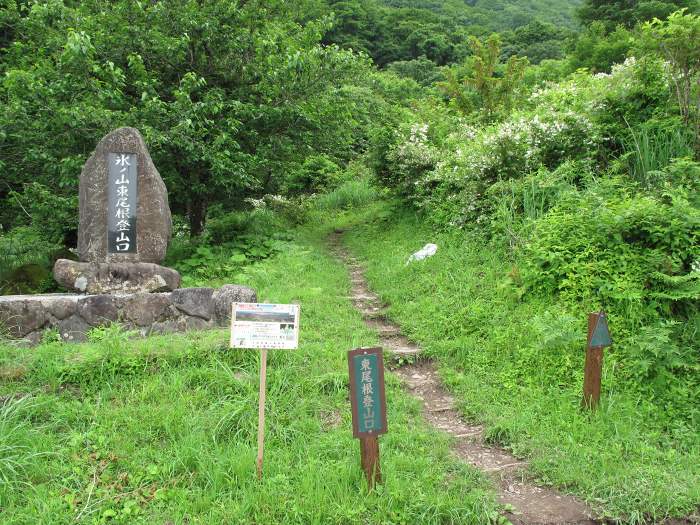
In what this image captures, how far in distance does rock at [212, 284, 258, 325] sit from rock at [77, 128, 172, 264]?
1.57 meters

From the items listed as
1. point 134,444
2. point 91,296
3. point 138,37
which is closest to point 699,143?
point 134,444

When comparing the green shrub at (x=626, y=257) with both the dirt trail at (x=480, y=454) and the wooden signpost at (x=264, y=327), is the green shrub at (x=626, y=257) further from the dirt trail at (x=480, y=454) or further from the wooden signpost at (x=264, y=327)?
the wooden signpost at (x=264, y=327)

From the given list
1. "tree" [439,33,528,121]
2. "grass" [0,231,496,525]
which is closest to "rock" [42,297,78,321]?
"grass" [0,231,496,525]

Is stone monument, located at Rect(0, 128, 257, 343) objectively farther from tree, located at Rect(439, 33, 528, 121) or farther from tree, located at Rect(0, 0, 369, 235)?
tree, located at Rect(439, 33, 528, 121)

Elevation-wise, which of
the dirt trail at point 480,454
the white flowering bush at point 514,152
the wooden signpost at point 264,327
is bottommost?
the dirt trail at point 480,454

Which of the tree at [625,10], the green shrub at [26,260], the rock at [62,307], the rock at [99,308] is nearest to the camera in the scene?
the rock at [62,307]

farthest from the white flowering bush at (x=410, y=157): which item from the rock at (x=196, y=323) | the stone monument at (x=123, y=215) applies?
the rock at (x=196, y=323)

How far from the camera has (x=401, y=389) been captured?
501 centimetres

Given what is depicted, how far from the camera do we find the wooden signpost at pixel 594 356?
425 cm

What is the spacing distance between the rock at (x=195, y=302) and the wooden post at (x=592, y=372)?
4.18m

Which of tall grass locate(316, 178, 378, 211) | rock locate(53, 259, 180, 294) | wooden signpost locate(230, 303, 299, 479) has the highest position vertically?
tall grass locate(316, 178, 378, 211)

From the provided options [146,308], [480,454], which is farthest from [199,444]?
[146,308]

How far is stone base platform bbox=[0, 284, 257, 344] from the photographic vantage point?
228 inches

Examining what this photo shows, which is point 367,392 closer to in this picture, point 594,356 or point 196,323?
point 594,356
